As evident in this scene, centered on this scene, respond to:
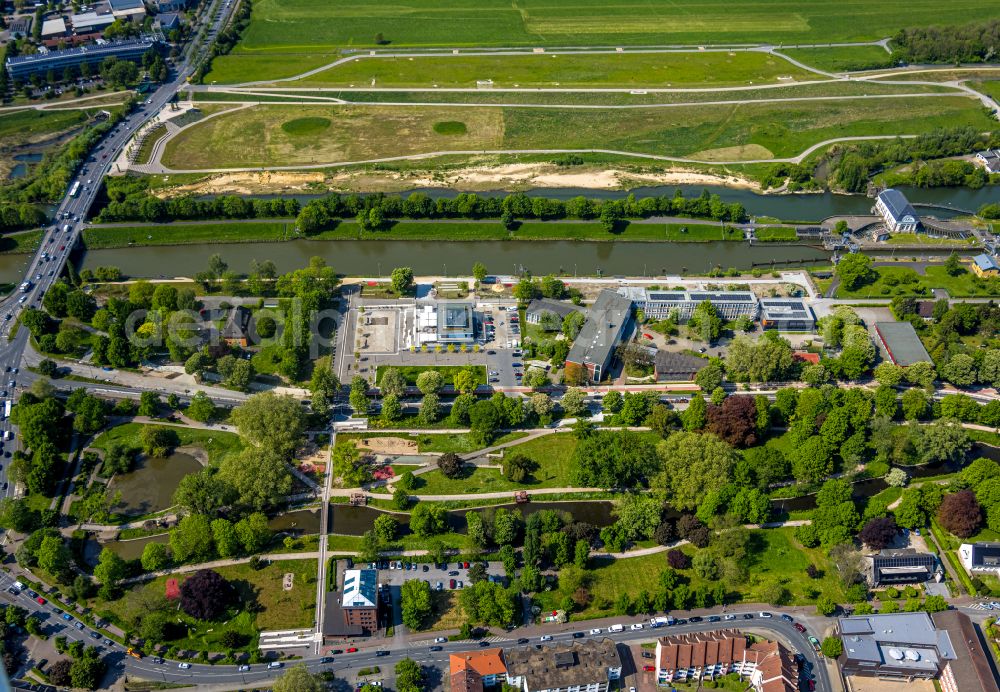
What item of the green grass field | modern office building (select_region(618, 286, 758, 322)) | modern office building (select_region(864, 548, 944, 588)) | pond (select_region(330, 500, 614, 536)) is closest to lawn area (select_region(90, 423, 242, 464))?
pond (select_region(330, 500, 614, 536))

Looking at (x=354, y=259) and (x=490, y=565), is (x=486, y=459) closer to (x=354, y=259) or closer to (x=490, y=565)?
(x=490, y=565)

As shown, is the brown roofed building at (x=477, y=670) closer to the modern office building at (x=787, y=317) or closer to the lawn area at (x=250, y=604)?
the lawn area at (x=250, y=604)

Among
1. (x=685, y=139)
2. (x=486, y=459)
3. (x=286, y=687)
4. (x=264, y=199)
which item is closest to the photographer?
(x=286, y=687)

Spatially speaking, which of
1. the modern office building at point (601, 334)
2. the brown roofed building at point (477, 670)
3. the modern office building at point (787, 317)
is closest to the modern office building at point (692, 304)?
the modern office building at point (787, 317)

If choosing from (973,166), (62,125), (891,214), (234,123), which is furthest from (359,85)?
(973,166)

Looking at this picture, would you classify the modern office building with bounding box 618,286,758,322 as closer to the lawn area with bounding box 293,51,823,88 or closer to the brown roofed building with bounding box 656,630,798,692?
the brown roofed building with bounding box 656,630,798,692

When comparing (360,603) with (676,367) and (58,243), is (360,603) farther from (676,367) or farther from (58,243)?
(58,243)

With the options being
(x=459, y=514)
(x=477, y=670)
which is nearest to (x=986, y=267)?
(x=459, y=514)
